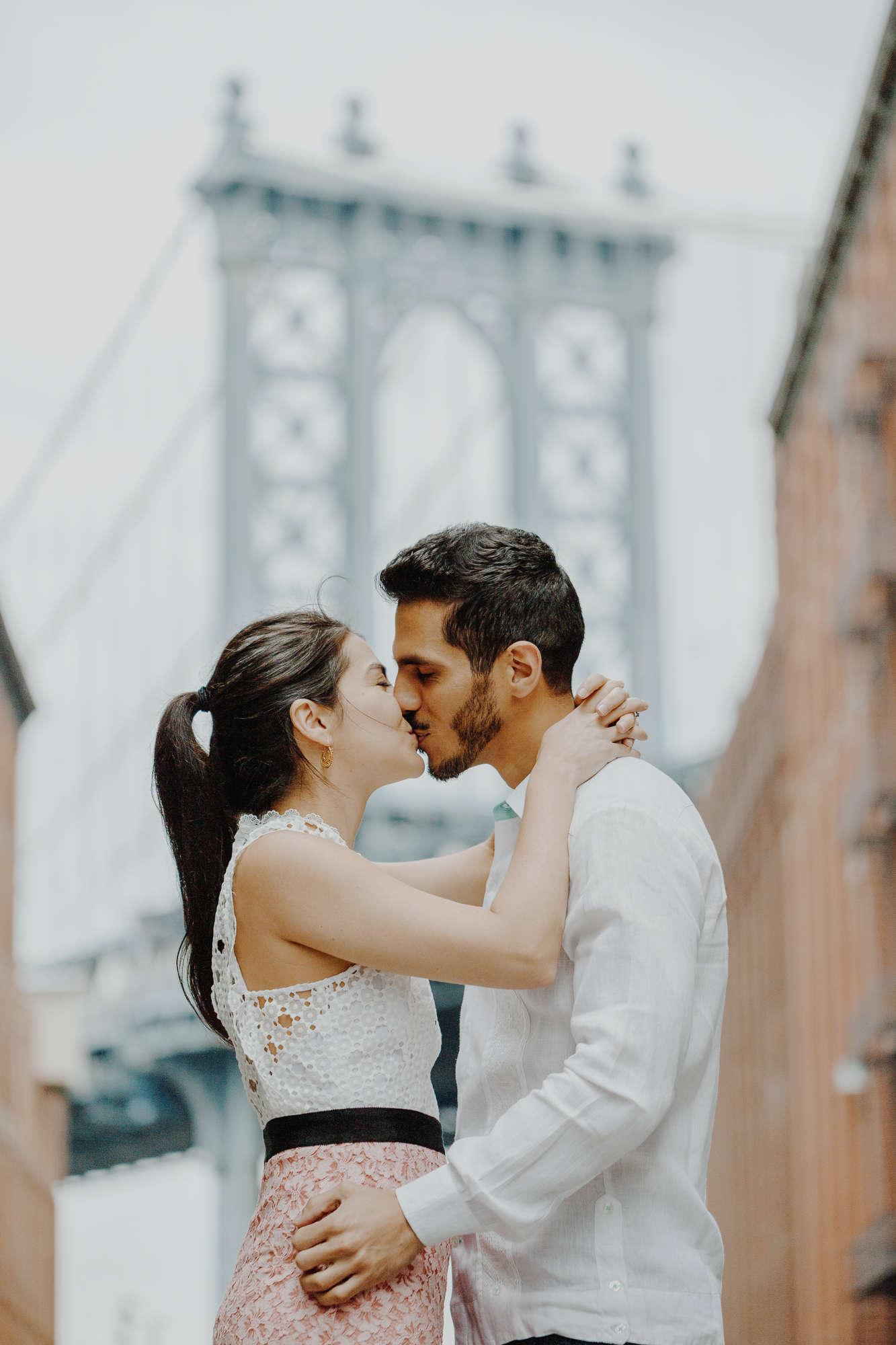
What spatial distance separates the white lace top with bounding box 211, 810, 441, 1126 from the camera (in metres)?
1.27

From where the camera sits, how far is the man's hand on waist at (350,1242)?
1.16m

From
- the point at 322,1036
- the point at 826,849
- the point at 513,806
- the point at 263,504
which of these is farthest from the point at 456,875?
the point at 263,504

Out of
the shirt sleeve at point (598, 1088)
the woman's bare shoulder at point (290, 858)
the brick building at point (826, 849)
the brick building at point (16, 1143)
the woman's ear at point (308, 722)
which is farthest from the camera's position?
the brick building at point (826, 849)

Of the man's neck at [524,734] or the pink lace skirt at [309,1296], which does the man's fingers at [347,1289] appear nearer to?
the pink lace skirt at [309,1296]

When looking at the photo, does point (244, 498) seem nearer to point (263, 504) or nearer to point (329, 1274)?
point (263, 504)

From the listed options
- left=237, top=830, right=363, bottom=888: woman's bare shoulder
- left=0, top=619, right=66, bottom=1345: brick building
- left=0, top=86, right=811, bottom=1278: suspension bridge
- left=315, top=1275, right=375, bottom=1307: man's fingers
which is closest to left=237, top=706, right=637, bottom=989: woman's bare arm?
left=237, top=830, right=363, bottom=888: woman's bare shoulder

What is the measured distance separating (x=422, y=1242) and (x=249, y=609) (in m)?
14.9

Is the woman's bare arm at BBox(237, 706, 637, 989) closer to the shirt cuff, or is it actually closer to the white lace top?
the white lace top

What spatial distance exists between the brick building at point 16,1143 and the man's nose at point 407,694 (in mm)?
4464

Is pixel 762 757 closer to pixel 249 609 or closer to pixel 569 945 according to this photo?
pixel 249 609

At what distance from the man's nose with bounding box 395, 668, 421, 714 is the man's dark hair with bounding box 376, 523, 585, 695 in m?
0.06

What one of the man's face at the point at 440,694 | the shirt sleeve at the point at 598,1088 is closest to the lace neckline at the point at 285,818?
the man's face at the point at 440,694

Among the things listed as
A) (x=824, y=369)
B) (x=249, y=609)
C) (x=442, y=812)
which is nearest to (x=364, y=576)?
(x=249, y=609)

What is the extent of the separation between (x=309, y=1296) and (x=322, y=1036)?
0.60 ft
